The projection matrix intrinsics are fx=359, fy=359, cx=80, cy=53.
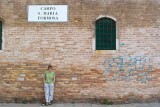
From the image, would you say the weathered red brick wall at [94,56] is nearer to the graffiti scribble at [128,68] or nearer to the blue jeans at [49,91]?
the graffiti scribble at [128,68]

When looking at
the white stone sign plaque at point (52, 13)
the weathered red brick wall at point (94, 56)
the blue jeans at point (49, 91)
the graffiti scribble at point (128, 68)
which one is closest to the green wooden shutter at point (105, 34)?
the weathered red brick wall at point (94, 56)

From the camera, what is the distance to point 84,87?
535 inches

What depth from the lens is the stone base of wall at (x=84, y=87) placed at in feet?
44.6

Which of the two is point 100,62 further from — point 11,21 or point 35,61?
point 11,21

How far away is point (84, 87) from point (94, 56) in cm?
123

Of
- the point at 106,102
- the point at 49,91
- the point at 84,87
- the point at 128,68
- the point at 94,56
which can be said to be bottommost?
the point at 106,102

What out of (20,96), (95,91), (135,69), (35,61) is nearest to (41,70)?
(35,61)

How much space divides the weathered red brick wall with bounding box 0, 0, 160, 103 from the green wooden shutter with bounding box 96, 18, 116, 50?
21cm

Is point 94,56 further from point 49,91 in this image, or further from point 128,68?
point 49,91

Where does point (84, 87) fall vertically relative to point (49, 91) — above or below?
above

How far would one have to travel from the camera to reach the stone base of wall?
13586mm

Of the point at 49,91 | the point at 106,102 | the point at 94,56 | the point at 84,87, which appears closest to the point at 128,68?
the point at 94,56

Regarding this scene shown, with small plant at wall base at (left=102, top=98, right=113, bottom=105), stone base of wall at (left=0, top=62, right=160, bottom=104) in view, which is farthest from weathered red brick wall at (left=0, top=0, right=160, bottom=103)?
small plant at wall base at (left=102, top=98, right=113, bottom=105)

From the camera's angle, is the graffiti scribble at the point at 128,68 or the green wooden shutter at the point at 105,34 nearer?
the graffiti scribble at the point at 128,68
